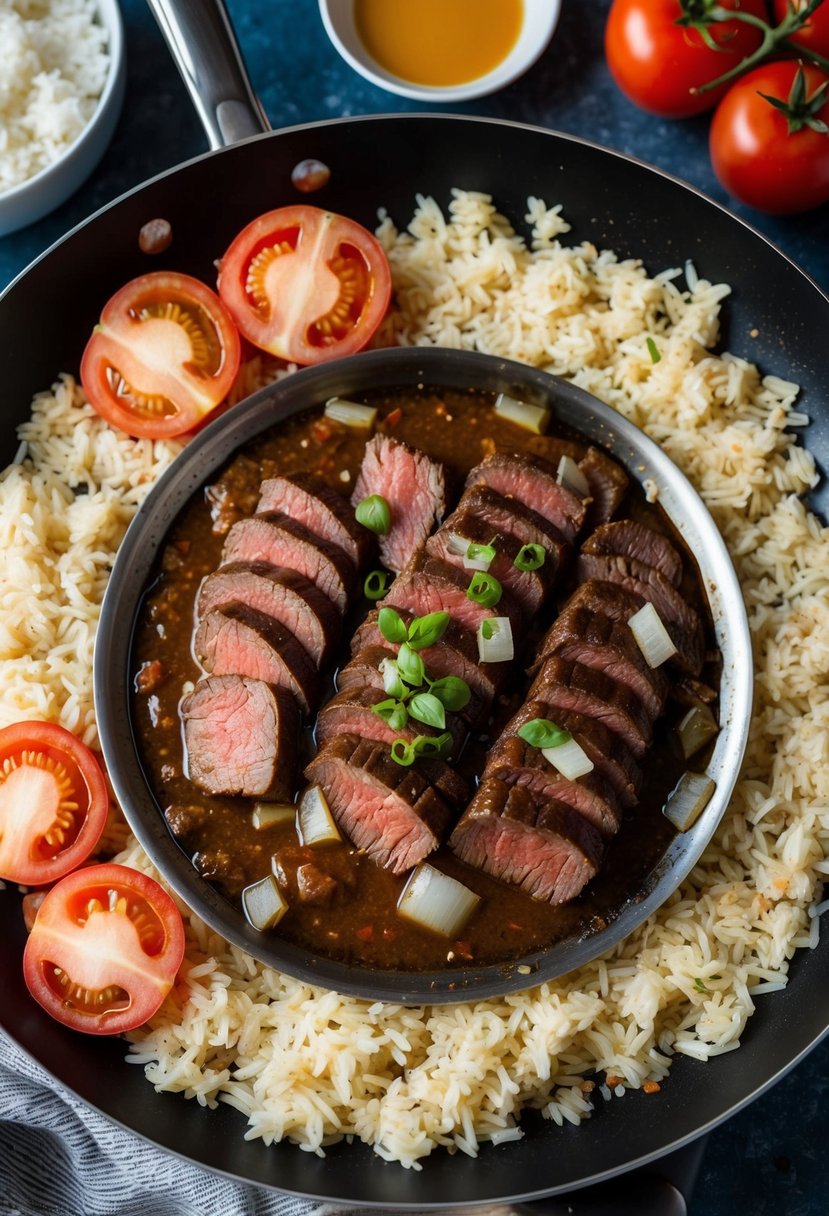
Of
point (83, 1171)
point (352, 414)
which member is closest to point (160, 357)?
point (352, 414)

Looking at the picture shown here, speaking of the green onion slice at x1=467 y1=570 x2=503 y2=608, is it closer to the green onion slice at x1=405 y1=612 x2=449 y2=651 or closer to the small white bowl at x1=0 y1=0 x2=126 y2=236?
the green onion slice at x1=405 y1=612 x2=449 y2=651

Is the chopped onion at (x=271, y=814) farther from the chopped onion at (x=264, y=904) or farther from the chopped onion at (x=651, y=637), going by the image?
the chopped onion at (x=651, y=637)

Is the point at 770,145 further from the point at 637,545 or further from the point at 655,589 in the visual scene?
the point at 655,589

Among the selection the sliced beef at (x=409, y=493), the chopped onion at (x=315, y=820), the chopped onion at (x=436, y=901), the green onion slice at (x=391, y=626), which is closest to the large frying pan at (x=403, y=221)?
the chopped onion at (x=436, y=901)

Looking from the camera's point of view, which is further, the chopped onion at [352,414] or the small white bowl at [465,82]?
the small white bowl at [465,82]

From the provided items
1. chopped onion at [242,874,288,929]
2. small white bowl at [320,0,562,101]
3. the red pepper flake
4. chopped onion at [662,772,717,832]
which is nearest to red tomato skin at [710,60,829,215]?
small white bowl at [320,0,562,101]

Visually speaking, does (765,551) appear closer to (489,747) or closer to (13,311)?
(489,747)

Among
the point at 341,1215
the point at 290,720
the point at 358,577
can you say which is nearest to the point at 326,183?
the point at 358,577
